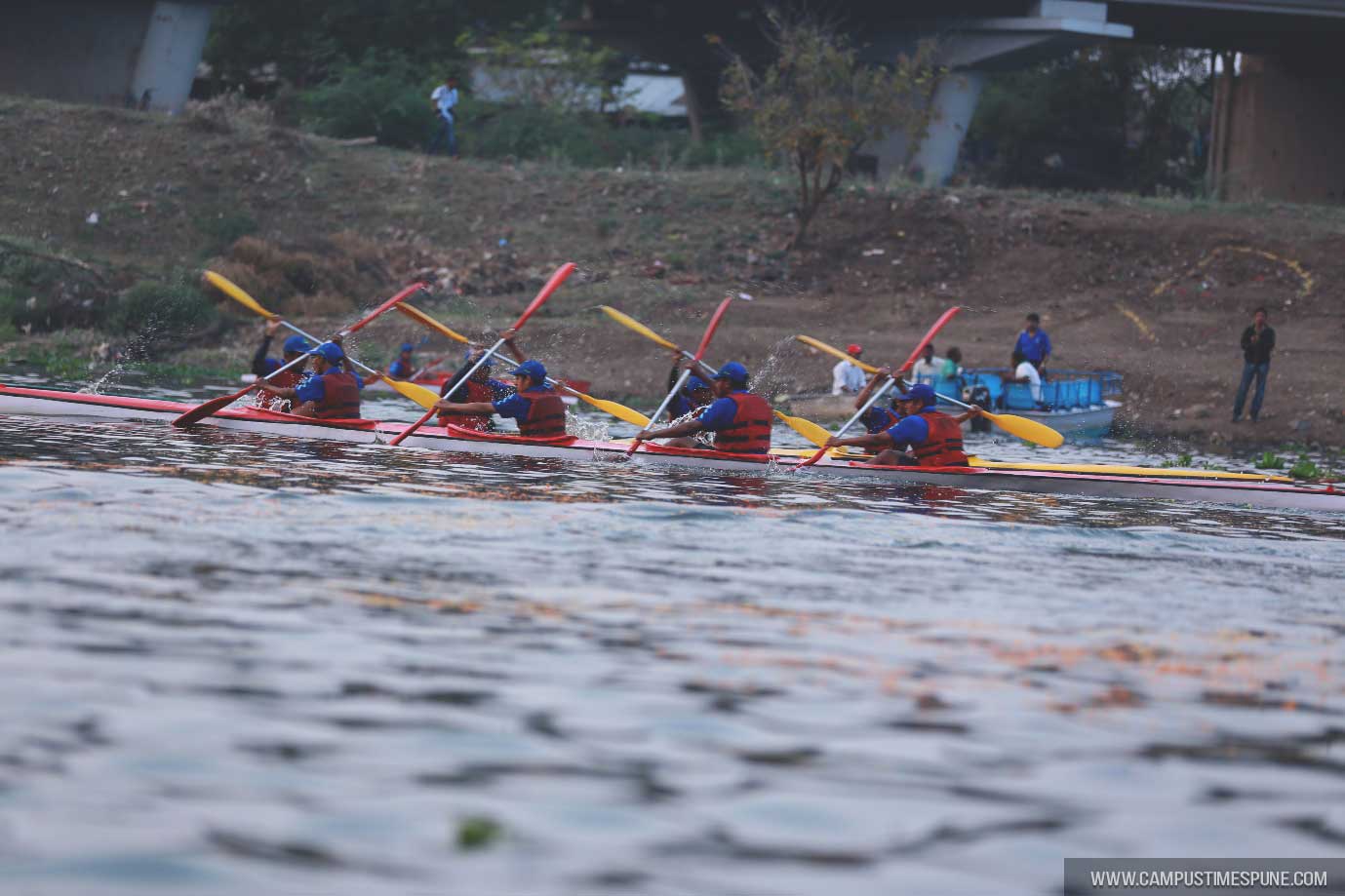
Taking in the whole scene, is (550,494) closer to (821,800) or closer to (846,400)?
(821,800)

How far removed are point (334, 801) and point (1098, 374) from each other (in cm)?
1848

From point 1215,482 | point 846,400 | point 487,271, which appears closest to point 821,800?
point 1215,482

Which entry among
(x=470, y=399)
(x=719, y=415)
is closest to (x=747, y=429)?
(x=719, y=415)

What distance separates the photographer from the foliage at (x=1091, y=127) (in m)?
41.8

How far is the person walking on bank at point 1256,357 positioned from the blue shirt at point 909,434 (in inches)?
332

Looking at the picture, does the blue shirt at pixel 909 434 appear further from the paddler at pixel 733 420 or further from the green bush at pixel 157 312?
the green bush at pixel 157 312

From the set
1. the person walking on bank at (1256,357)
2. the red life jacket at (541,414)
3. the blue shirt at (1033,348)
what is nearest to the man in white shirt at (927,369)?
the blue shirt at (1033,348)

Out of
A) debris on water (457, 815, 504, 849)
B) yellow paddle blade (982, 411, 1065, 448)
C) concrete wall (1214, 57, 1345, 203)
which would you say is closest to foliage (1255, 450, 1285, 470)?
yellow paddle blade (982, 411, 1065, 448)

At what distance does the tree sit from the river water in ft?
60.7

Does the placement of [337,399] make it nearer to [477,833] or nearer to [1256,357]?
[477,833]

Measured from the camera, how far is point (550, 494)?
40.4 feet

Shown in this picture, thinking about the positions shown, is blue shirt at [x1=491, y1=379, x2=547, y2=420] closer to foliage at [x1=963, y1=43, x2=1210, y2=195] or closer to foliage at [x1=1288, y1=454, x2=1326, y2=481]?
foliage at [x1=1288, y1=454, x2=1326, y2=481]

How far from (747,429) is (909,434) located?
143 cm

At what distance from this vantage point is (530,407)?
14906 mm
